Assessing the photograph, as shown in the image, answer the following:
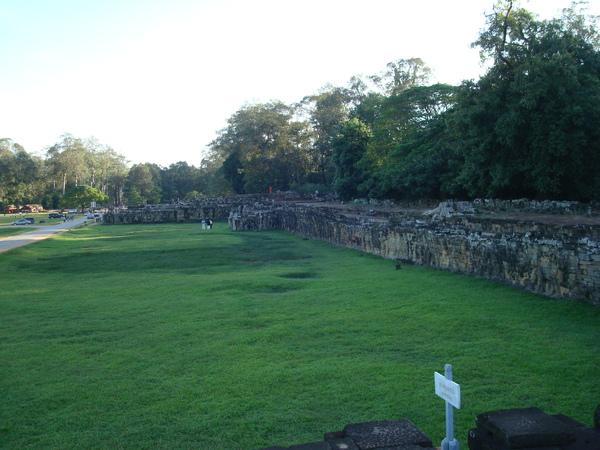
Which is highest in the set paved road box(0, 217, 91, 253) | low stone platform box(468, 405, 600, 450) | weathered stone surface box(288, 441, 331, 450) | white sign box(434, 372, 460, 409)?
white sign box(434, 372, 460, 409)

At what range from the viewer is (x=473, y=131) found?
20.7m

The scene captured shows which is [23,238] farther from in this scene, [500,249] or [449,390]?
[449,390]

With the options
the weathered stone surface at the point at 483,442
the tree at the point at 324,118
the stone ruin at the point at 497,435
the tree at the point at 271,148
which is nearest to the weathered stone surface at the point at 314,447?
the stone ruin at the point at 497,435

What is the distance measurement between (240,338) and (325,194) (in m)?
42.9

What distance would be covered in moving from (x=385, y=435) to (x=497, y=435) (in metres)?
0.74

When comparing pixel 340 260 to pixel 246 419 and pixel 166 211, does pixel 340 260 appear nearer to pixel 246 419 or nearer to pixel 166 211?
pixel 246 419

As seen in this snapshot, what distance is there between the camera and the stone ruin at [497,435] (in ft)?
10.5

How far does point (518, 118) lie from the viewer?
61.8ft

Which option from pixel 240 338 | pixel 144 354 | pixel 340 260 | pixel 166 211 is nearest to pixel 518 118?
pixel 340 260

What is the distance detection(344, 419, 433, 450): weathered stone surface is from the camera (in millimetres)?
3355

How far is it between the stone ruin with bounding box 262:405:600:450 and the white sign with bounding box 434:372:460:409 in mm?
340

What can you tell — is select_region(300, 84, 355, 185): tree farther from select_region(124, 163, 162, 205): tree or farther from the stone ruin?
the stone ruin

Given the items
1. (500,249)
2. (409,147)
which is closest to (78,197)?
(409,147)

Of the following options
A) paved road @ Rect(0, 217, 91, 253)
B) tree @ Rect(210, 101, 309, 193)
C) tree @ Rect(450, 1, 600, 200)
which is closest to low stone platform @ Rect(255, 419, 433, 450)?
tree @ Rect(450, 1, 600, 200)
